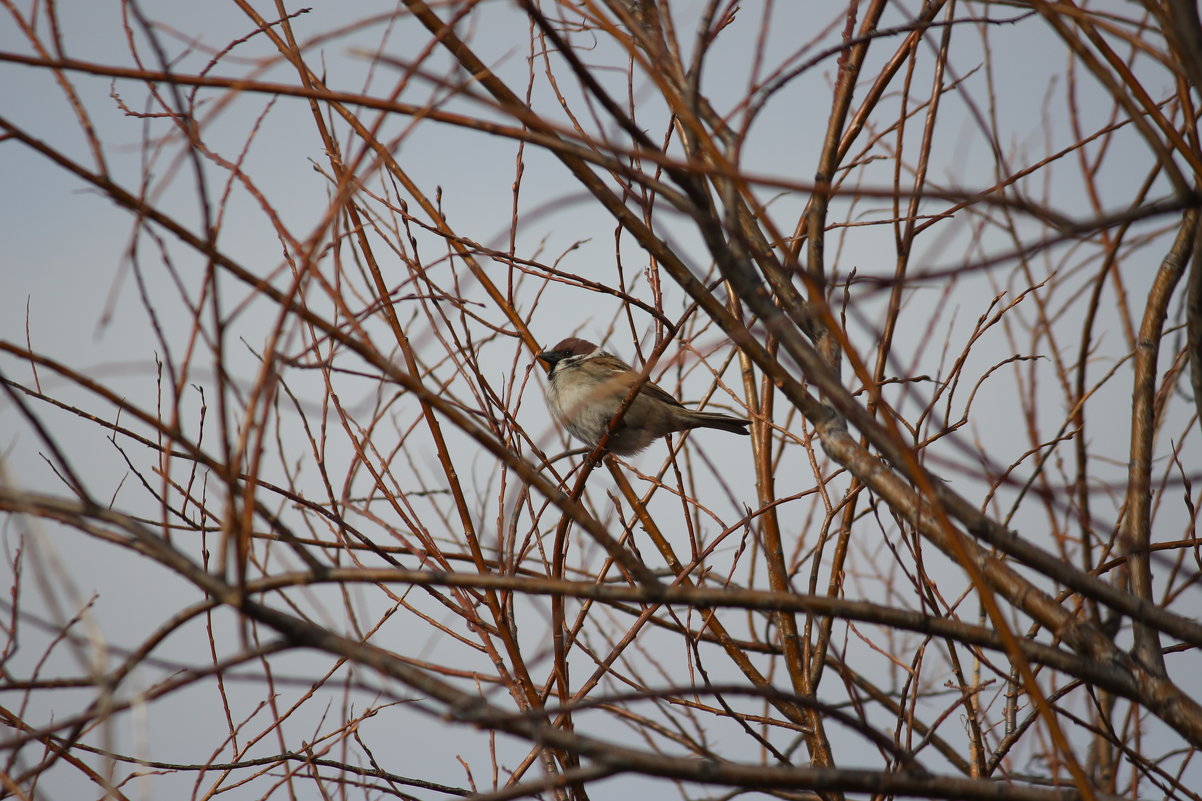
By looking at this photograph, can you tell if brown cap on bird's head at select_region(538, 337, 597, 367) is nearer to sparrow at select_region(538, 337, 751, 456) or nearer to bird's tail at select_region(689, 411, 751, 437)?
sparrow at select_region(538, 337, 751, 456)

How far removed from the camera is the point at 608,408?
431 centimetres

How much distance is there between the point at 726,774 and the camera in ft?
3.79

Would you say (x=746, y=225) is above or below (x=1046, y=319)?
below

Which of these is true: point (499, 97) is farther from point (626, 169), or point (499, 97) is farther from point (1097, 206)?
point (1097, 206)

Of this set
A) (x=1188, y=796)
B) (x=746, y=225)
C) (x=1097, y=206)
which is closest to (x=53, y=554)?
(x=746, y=225)

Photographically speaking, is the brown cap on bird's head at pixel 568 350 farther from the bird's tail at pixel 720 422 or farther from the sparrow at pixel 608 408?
the bird's tail at pixel 720 422

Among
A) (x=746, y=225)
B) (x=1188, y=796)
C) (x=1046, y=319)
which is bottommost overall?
(x=1188, y=796)

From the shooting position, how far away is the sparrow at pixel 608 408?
420 cm

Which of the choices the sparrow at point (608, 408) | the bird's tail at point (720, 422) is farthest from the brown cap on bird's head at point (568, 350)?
the bird's tail at point (720, 422)

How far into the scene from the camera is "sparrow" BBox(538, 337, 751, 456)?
4199 millimetres

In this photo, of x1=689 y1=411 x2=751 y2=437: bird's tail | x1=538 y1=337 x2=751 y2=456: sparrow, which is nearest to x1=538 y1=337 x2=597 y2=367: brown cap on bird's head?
x1=538 y1=337 x2=751 y2=456: sparrow

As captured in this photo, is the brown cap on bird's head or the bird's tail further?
the brown cap on bird's head

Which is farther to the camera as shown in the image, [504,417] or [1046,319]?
[1046,319]

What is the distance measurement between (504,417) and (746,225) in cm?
80
